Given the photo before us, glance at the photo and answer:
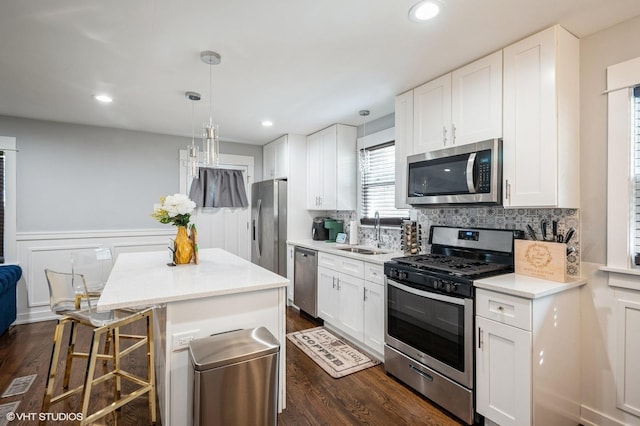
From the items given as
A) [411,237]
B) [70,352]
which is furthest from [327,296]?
[70,352]

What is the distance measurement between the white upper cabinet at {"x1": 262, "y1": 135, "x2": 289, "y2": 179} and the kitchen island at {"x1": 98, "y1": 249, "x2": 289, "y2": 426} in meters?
2.58

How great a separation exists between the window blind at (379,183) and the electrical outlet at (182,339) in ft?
7.89

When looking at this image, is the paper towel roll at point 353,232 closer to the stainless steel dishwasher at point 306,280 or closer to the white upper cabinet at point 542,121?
the stainless steel dishwasher at point 306,280

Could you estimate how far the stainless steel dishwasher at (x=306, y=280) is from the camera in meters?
3.60

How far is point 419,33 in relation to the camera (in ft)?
6.27

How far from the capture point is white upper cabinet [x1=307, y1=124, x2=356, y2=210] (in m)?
3.91

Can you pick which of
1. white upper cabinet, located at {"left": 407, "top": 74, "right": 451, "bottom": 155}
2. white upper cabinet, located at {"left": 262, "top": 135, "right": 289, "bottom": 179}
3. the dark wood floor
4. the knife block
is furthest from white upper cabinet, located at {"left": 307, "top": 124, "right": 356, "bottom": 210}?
the dark wood floor

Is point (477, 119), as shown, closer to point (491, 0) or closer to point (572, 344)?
point (491, 0)

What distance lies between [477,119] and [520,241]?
35.4 inches

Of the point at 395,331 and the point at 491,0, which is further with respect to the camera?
the point at 395,331

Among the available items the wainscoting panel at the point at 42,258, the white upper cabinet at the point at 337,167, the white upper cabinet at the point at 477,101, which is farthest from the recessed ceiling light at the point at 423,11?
the wainscoting panel at the point at 42,258

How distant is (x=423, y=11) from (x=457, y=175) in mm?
1126

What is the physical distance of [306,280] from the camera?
3770 mm

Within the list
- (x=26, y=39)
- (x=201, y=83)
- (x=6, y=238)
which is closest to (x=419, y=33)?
(x=201, y=83)
